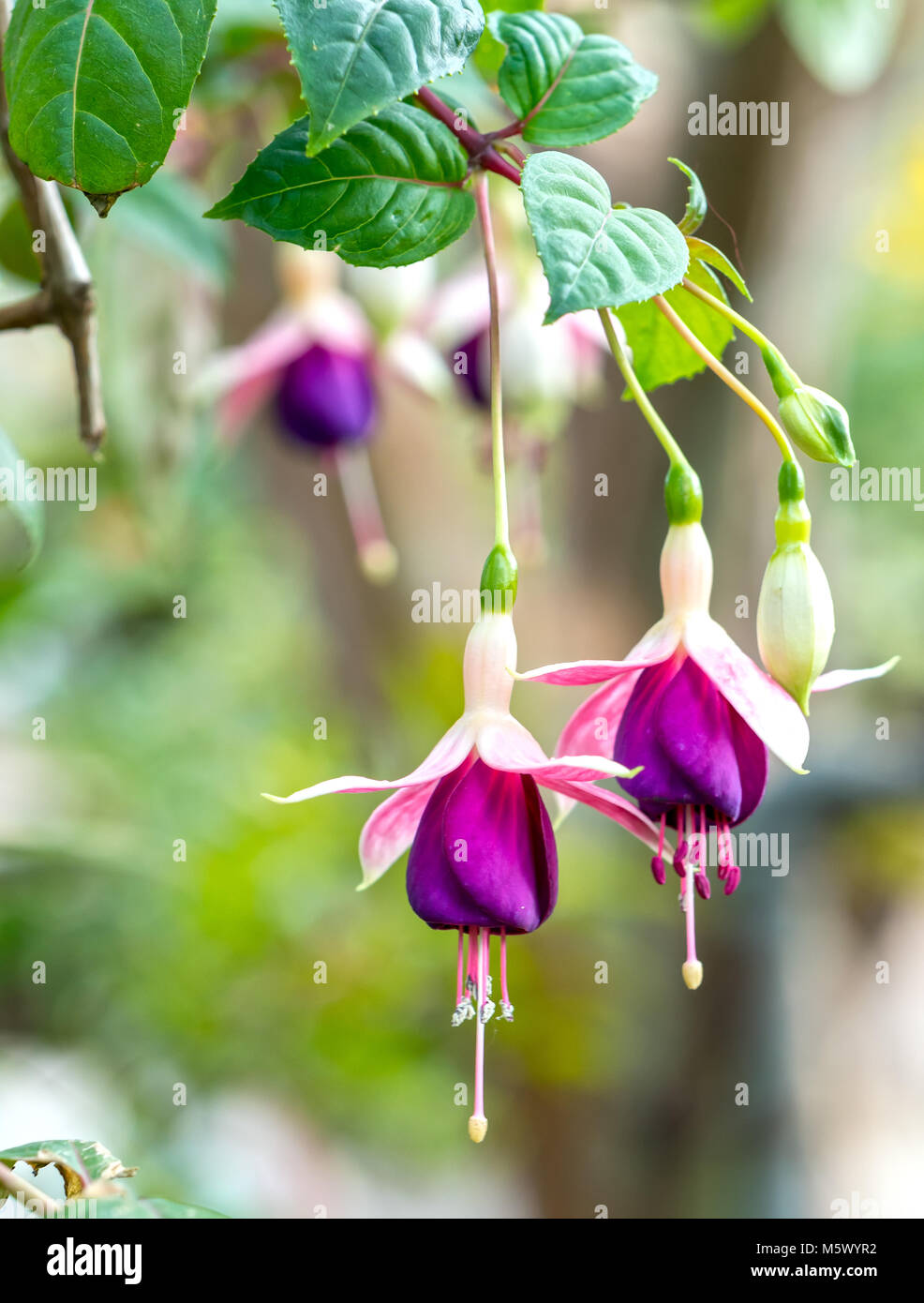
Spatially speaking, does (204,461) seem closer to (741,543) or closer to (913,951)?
(741,543)

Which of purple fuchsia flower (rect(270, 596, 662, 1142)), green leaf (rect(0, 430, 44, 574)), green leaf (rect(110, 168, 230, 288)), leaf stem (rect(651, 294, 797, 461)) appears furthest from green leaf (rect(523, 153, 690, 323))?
green leaf (rect(110, 168, 230, 288))

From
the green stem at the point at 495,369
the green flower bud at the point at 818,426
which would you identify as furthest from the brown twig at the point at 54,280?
the green flower bud at the point at 818,426

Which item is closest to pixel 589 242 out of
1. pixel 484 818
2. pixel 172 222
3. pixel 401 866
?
pixel 484 818

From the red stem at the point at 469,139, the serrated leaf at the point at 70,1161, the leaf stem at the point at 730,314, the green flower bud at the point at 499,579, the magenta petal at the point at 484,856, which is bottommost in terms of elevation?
the serrated leaf at the point at 70,1161

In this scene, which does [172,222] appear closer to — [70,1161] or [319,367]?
[319,367]

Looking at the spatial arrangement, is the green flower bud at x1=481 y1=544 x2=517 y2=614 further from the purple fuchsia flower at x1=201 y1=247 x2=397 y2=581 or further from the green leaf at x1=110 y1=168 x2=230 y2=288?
the purple fuchsia flower at x1=201 y1=247 x2=397 y2=581

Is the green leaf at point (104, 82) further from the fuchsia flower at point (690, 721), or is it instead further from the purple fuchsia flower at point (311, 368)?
the purple fuchsia flower at point (311, 368)
